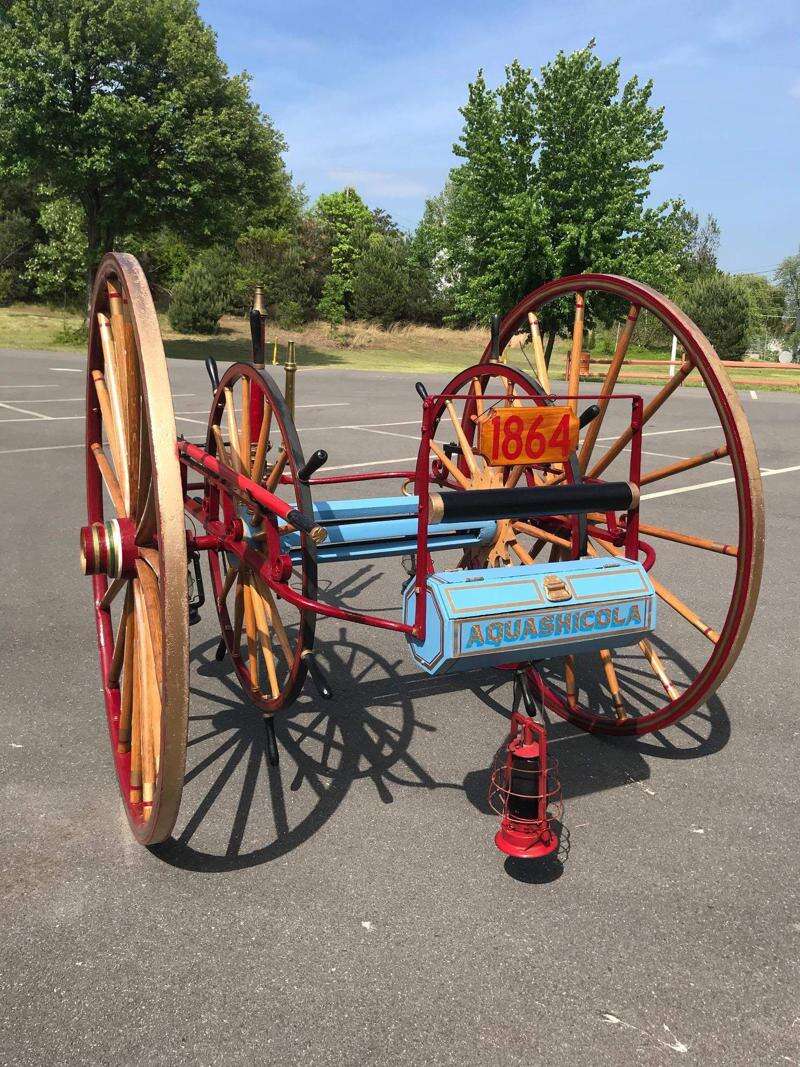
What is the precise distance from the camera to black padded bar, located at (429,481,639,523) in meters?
2.61

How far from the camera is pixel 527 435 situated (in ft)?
9.57

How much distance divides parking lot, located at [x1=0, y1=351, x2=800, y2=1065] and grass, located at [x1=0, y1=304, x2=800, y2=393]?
2454cm

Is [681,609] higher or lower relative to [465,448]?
lower

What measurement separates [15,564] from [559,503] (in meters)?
4.76

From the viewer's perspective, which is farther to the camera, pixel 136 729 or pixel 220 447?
pixel 220 447

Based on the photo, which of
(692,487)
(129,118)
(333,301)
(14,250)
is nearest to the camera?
(692,487)

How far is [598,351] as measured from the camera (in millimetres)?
41000

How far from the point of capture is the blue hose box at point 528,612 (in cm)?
255

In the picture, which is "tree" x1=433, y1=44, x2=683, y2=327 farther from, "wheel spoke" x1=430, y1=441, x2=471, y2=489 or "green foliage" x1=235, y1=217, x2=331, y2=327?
"wheel spoke" x1=430, y1=441, x2=471, y2=489

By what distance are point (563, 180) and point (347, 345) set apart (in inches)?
508

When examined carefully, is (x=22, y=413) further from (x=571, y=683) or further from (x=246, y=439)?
(x=571, y=683)

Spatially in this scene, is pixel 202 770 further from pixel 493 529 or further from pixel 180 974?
pixel 493 529

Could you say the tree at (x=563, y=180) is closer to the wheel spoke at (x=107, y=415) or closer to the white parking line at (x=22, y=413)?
the white parking line at (x=22, y=413)

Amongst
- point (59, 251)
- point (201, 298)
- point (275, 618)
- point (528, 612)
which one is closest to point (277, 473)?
point (275, 618)
